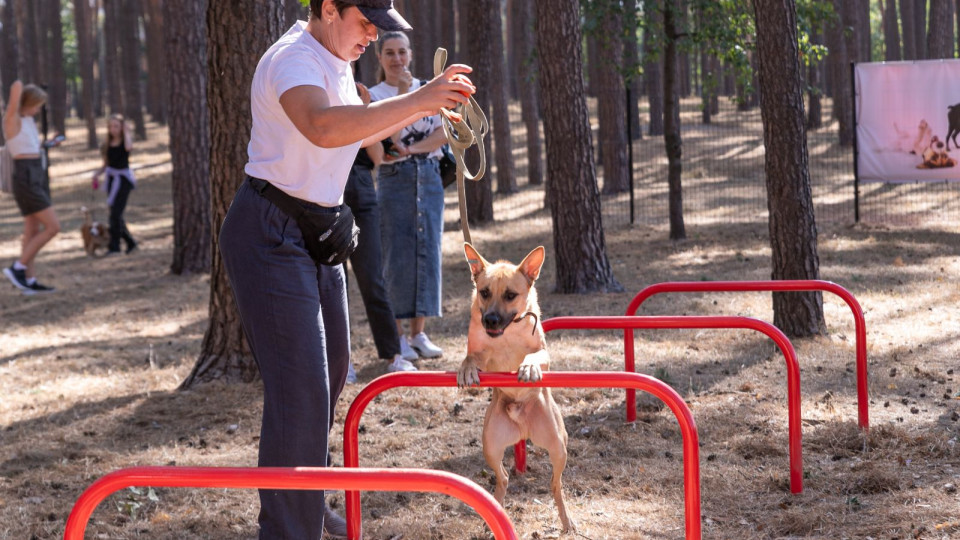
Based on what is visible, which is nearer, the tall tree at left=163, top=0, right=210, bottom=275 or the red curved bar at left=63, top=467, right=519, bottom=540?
the red curved bar at left=63, top=467, right=519, bottom=540

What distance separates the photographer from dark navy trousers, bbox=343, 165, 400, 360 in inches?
272

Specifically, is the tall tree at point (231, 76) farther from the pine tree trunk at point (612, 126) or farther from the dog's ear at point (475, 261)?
the pine tree trunk at point (612, 126)

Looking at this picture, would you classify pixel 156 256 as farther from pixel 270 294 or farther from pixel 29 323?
pixel 270 294

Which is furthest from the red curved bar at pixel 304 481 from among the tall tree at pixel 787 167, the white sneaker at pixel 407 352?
the tall tree at pixel 787 167

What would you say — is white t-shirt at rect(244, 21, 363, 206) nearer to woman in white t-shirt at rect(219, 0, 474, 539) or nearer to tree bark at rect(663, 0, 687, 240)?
woman in white t-shirt at rect(219, 0, 474, 539)

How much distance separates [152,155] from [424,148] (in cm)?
2653

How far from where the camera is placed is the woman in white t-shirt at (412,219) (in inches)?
283

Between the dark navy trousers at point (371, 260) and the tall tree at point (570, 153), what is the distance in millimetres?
3612

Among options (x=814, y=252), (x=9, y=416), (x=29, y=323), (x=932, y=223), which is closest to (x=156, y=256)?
(x=29, y=323)

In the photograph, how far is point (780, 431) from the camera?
602 cm

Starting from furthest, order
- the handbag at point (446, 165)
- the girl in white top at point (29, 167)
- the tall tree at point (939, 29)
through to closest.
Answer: the tall tree at point (939, 29) < the girl in white top at point (29, 167) < the handbag at point (446, 165)

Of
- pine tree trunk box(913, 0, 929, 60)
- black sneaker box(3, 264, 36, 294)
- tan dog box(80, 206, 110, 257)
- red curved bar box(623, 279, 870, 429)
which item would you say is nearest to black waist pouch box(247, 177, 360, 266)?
red curved bar box(623, 279, 870, 429)

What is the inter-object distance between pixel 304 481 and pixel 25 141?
34.5 ft

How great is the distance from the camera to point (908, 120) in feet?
47.2
